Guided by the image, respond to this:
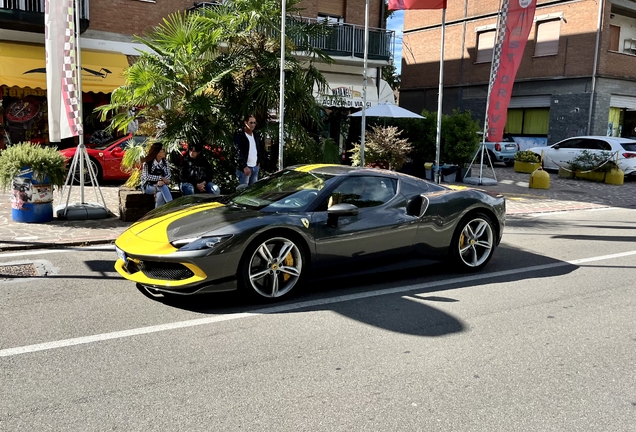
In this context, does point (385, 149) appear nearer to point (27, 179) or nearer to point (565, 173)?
point (565, 173)

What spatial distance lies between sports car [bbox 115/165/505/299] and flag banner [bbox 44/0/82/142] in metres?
3.97

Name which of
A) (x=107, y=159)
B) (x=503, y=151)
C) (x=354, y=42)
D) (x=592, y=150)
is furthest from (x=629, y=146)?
(x=107, y=159)

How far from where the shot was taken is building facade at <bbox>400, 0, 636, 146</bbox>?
25625 mm

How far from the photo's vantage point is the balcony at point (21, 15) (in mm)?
15130

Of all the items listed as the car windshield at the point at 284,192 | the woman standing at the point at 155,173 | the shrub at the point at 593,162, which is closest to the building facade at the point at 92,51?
the woman standing at the point at 155,173

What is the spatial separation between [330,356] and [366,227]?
6.25 feet

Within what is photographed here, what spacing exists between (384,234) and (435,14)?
29.1m

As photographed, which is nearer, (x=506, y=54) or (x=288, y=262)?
(x=288, y=262)

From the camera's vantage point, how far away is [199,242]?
4.86 meters

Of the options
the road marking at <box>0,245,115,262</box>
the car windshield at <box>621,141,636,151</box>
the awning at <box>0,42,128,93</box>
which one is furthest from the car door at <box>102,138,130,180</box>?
the car windshield at <box>621,141,636,151</box>

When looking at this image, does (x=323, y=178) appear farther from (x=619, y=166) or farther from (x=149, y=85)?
(x=619, y=166)

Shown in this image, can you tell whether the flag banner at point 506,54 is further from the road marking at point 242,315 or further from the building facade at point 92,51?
the road marking at point 242,315

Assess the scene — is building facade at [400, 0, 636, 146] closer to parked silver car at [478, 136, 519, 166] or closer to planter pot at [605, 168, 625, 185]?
parked silver car at [478, 136, 519, 166]

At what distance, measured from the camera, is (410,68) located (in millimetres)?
33812
